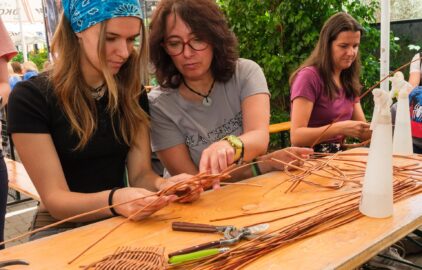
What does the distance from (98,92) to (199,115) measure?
432mm

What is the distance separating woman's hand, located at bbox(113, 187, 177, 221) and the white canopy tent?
7.56 meters

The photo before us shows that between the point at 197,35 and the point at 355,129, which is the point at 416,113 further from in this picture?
the point at 197,35

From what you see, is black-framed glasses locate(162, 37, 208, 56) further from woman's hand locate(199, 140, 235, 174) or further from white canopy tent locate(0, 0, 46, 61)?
white canopy tent locate(0, 0, 46, 61)

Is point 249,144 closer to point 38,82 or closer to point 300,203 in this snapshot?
point 300,203

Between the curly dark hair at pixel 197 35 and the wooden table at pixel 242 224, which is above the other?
the curly dark hair at pixel 197 35

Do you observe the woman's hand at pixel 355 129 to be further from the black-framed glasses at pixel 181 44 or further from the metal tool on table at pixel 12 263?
the metal tool on table at pixel 12 263

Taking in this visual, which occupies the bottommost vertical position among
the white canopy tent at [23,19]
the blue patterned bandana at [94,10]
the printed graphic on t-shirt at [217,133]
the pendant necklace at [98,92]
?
the printed graphic on t-shirt at [217,133]

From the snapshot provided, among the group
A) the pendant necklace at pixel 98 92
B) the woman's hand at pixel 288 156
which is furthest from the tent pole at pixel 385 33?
the pendant necklace at pixel 98 92

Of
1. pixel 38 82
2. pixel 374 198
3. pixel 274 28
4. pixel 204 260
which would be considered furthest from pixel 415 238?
pixel 274 28

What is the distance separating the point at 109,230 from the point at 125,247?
5.7 inches

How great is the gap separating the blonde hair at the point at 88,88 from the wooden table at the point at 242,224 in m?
0.41

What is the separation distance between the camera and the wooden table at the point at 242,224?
2.75ft

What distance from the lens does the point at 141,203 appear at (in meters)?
1.10

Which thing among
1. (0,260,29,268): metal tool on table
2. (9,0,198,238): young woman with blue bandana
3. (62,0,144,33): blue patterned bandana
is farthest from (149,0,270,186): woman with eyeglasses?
(0,260,29,268): metal tool on table
